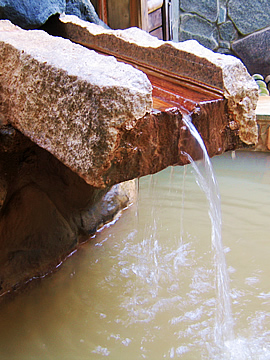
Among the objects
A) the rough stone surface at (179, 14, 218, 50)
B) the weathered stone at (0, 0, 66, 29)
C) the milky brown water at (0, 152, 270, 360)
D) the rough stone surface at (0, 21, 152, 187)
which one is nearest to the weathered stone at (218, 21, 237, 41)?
the rough stone surface at (179, 14, 218, 50)

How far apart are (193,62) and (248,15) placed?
6478mm

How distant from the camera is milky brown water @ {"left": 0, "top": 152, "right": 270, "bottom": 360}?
1.52 meters

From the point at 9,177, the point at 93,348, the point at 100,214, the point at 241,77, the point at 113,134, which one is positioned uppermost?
the point at 241,77

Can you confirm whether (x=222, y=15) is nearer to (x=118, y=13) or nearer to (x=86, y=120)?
(x=118, y=13)

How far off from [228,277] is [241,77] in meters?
1.06

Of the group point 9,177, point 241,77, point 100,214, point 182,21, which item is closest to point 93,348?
point 9,177

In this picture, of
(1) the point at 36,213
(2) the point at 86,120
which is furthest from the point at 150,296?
(2) the point at 86,120

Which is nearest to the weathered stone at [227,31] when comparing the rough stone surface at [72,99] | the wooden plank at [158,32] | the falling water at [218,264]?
the wooden plank at [158,32]

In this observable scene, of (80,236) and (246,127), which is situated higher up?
(246,127)

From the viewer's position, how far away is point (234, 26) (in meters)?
7.64

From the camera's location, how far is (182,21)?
24.9ft

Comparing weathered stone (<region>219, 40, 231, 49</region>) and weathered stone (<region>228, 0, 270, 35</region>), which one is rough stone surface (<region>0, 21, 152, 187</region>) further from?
weathered stone (<region>228, 0, 270, 35</region>)

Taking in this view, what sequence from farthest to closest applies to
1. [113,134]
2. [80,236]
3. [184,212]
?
[184,212] → [80,236] → [113,134]

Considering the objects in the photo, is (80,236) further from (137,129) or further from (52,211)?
(137,129)
